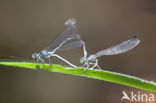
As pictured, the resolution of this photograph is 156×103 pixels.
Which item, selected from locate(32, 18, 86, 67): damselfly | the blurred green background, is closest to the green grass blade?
locate(32, 18, 86, 67): damselfly

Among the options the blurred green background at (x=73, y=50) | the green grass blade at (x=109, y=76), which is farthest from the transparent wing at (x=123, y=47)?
the blurred green background at (x=73, y=50)

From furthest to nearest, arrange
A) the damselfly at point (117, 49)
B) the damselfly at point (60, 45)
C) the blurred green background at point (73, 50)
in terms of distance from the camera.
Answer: the blurred green background at point (73, 50), the damselfly at point (60, 45), the damselfly at point (117, 49)

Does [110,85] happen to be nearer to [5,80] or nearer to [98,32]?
[98,32]

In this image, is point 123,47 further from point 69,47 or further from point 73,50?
point 73,50

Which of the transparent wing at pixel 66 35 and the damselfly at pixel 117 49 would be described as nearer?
the damselfly at pixel 117 49

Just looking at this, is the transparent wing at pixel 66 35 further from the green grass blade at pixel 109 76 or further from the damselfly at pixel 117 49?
the green grass blade at pixel 109 76

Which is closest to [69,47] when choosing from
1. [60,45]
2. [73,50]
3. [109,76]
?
[60,45]

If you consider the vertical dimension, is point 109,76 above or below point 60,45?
below

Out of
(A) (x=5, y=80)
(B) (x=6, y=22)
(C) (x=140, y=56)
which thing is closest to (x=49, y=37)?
(B) (x=6, y=22)
